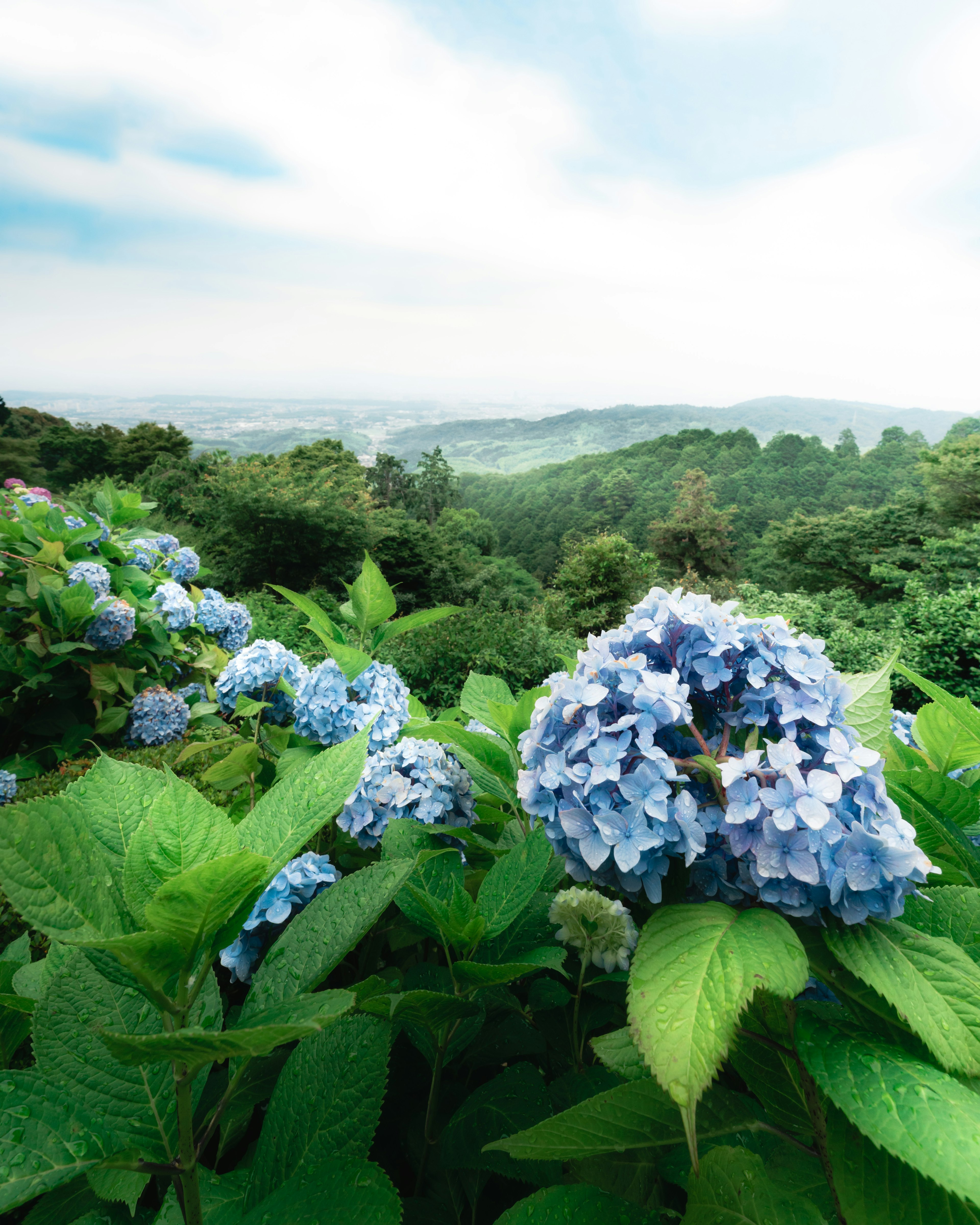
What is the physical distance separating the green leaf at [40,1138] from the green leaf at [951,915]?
75cm

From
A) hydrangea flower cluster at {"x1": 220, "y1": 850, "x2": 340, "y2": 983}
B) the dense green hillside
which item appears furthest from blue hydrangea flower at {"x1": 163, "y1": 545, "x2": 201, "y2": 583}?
the dense green hillside

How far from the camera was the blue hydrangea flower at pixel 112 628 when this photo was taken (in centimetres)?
250

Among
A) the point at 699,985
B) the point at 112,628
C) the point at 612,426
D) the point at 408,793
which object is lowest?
the point at 612,426

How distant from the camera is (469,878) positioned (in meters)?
0.93

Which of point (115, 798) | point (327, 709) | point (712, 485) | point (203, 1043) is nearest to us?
point (203, 1043)

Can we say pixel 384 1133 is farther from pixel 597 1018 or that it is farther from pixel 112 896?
pixel 112 896

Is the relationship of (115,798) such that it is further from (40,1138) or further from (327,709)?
(327,709)

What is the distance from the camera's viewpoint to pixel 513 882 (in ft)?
2.30

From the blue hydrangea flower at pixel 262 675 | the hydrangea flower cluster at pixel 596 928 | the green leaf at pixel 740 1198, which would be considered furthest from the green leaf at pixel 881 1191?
the blue hydrangea flower at pixel 262 675

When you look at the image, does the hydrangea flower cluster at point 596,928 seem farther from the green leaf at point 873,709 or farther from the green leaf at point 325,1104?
the green leaf at point 873,709

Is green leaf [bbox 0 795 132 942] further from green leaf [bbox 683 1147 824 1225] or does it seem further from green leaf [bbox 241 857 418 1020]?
green leaf [bbox 683 1147 824 1225]

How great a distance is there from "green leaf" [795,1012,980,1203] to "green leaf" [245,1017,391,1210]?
A: 0.36m

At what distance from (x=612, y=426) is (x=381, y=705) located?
80.7 metres

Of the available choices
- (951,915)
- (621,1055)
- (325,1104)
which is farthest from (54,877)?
(951,915)
